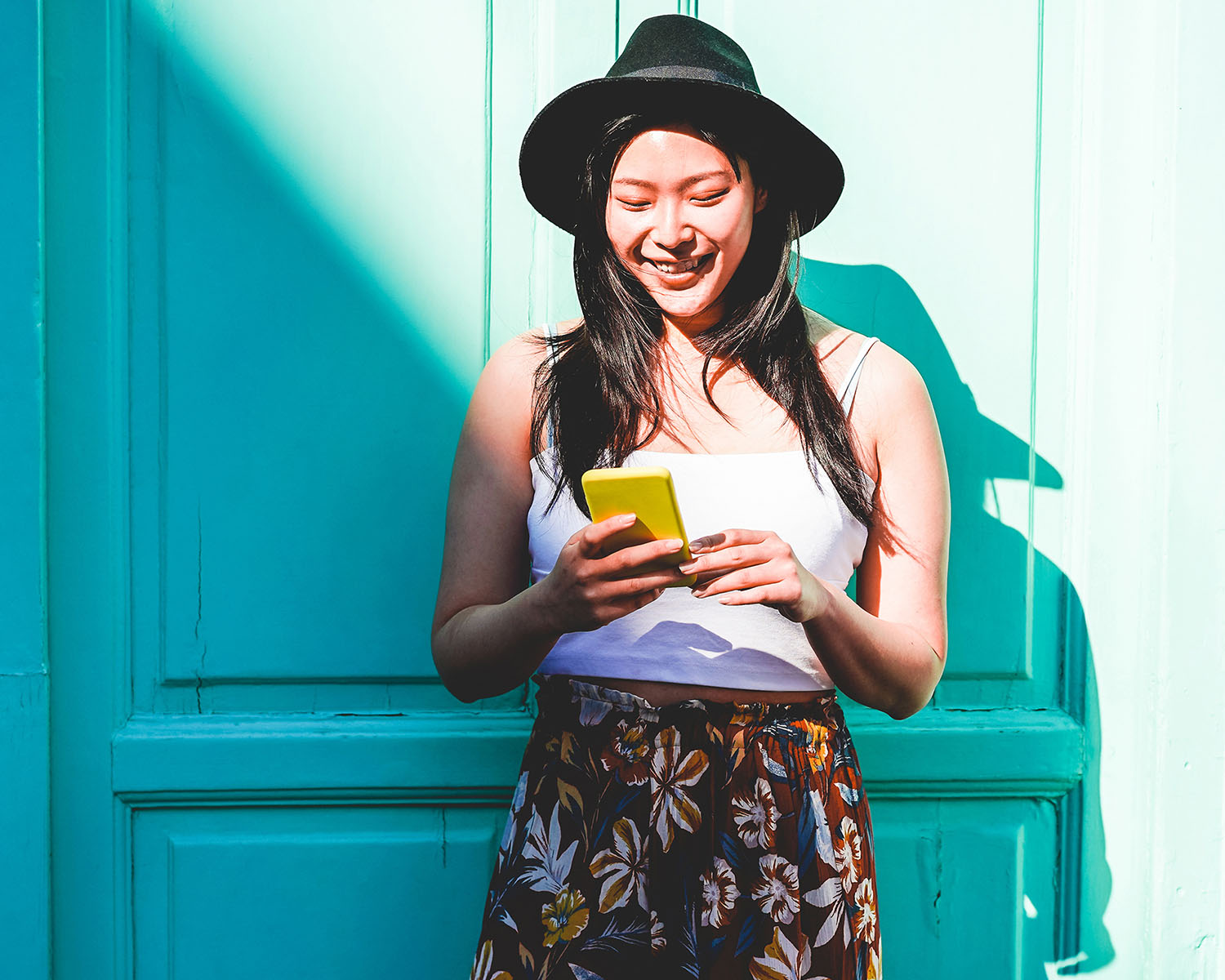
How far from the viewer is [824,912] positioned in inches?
46.9

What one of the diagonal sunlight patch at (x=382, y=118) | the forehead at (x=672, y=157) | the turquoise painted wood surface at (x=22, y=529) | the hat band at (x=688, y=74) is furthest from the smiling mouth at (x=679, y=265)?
the turquoise painted wood surface at (x=22, y=529)

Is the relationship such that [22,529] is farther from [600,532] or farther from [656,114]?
[656,114]

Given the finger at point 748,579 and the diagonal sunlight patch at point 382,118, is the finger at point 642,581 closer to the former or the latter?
the finger at point 748,579

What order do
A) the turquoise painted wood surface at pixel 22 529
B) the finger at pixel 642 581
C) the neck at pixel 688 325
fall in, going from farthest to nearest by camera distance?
the turquoise painted wood surface at pixel 22 529
the neck at pixel 688 325
the finger at pixel 642 581

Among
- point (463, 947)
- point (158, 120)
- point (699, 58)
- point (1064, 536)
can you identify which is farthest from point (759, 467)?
point (158, 120)

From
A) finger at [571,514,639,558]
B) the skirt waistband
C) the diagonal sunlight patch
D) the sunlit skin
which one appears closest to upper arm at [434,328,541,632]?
the sunlit skin

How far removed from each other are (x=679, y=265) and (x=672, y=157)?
0.14 m

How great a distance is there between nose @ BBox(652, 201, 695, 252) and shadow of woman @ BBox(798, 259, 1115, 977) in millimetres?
579

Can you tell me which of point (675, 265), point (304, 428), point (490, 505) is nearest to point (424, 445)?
point (304, 428)

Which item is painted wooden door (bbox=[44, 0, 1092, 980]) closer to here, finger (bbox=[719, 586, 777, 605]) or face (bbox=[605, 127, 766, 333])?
face (bbox=[605, 127, 766, 333])

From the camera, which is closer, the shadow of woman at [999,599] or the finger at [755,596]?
the finger at [755,596]

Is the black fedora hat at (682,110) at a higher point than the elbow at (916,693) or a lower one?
higher

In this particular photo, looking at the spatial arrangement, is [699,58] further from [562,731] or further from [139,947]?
[139,947]

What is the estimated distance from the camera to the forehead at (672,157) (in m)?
1.24
